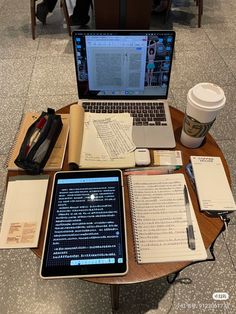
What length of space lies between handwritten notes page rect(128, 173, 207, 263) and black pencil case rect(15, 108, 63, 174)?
0.97 ft

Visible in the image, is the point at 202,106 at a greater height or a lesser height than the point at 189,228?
greater

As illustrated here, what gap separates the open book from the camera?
86cm

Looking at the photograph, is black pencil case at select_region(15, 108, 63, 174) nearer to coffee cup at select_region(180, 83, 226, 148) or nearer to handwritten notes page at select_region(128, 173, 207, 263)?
handwritten notes page at select_region(128, 173, 207, 263)

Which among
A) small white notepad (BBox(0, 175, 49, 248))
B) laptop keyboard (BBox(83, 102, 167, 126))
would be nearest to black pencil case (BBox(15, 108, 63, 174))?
small white notepad (BBox(0, 175, 49, 248))

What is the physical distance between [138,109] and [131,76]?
13 centimetres

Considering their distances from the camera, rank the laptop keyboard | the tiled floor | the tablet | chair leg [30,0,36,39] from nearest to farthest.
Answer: the tablet < the laptop keyboard < the tiled floor < chair leg [30,0,36,39]

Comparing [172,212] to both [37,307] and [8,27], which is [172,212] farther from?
[8,27]

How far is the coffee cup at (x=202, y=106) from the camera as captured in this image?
2.55 feet

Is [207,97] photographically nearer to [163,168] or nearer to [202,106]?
[202,106]

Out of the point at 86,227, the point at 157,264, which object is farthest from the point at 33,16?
the point at 157,264

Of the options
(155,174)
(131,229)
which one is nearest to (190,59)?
(155,174)

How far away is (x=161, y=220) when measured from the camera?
0.73 meters

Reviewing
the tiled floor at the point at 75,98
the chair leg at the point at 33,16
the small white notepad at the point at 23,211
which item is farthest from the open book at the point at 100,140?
the chair leg at the point at 33,16

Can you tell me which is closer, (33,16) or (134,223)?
(134,223)
